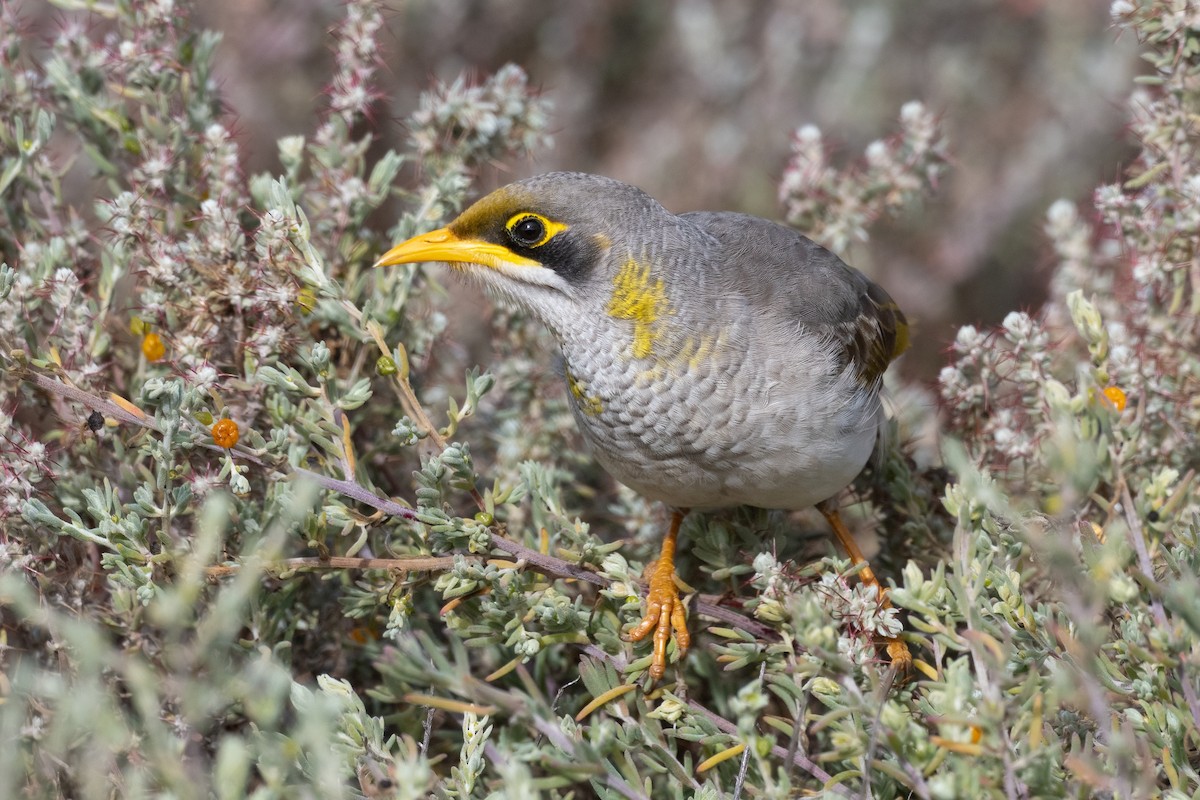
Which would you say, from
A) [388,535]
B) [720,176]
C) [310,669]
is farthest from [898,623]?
[720,176]

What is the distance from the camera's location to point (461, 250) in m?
3.20

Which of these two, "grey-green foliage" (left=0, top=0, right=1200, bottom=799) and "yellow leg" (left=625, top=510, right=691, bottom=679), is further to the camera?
"yellow leg" (left=625, top=510, right=691, bottom=679)

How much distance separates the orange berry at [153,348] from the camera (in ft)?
10.2

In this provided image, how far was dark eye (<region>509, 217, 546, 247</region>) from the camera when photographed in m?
3.19

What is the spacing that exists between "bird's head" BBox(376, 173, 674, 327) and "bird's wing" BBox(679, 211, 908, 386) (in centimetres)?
38

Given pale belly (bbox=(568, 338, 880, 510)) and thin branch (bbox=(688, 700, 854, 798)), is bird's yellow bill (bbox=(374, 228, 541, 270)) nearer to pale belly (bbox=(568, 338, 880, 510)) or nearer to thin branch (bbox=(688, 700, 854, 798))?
pale belly (bbox=(568, 338, 880, 510))

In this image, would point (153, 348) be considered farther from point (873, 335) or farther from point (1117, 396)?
point (1117, 396)

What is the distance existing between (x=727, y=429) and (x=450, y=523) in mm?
834

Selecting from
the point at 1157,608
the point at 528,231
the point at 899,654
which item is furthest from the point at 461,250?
the point at 1157,608

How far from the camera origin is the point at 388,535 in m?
3.13

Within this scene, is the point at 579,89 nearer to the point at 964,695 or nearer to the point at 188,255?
the point at 188,255

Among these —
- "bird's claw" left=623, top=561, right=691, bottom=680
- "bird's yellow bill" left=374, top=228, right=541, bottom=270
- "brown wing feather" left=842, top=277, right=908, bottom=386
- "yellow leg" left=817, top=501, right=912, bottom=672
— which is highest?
"bird's yellow bill" left=374, top=228, right=541, bottom=270

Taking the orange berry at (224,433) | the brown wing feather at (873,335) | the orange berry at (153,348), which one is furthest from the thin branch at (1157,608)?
the orange berry at (153,348)

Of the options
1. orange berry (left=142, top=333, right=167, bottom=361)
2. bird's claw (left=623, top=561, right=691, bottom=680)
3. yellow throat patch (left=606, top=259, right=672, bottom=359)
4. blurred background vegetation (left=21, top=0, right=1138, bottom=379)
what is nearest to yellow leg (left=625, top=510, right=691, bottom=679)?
bird's claw (left=623, top=561, right=691, bottom=680)
